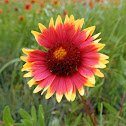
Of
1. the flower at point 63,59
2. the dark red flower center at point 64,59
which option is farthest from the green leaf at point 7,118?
the dark red flower center at point 64,59

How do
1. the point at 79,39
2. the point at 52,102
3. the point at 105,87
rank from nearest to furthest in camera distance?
the point at 79,39
the point at 52,102
the point at 105,87

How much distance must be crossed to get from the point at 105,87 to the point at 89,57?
2.48 ft

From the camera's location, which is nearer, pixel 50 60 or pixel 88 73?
pixel 88 73

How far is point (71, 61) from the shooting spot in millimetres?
1009

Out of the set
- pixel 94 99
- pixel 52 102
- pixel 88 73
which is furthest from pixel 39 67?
pixel 94 99

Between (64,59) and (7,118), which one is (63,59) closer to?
(64,59)

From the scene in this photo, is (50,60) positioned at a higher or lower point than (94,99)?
higher

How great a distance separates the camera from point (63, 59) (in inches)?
39.9

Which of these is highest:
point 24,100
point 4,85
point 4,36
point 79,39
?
point 4,36

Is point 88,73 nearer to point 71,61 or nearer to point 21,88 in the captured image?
point 71,61

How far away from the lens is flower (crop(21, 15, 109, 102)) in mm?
946

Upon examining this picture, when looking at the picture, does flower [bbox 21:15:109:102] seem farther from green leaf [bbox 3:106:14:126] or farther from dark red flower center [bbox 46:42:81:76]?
green leaf [bbox 3:106:14:126]

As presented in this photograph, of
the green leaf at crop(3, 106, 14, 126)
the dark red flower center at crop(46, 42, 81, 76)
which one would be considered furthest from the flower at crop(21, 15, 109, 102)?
the green leaf at crop(3, 106, 14, 126)

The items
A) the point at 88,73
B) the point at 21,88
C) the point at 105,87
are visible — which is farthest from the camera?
the point at 21,88
